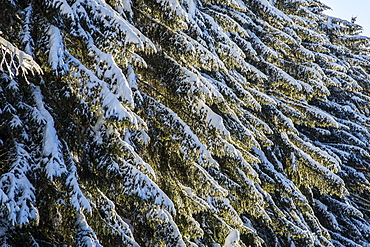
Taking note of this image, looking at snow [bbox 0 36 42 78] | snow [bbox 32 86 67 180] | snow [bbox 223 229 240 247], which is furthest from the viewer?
snow [bbox 223 229 240 247]

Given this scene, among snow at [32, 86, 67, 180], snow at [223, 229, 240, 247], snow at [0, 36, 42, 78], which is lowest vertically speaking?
snow at [223, 229, 240, 247]

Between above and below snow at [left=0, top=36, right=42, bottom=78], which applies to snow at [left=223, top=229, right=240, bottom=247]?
below

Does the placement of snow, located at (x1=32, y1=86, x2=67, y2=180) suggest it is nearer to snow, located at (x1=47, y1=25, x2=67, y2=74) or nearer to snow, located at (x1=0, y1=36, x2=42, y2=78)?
snow, located at (x1=47, y1=25, x2=67, y2=74)

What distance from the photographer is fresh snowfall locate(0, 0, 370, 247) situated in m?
3.39

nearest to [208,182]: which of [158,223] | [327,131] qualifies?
[158,223]

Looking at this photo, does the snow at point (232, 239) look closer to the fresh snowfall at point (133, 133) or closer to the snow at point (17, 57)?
the fresh snowfall at point (133, 133)

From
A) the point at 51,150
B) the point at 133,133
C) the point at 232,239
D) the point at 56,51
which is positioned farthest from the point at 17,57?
the point at 232,239

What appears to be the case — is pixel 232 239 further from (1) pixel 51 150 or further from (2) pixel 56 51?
(2) pixel 56 51

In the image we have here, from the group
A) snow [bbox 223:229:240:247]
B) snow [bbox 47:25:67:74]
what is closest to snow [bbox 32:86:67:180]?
snow [bbox 47:25:67:74]

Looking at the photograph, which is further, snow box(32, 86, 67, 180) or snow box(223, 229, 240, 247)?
snow box(223, 229, 240, 247)

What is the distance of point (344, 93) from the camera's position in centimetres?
1298

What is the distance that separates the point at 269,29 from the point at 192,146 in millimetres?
4967

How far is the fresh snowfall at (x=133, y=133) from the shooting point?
339 cm

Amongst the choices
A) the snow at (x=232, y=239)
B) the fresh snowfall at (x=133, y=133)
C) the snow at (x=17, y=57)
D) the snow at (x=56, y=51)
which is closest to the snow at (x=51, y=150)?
the fresh snowfall at (x=133, y=133)
